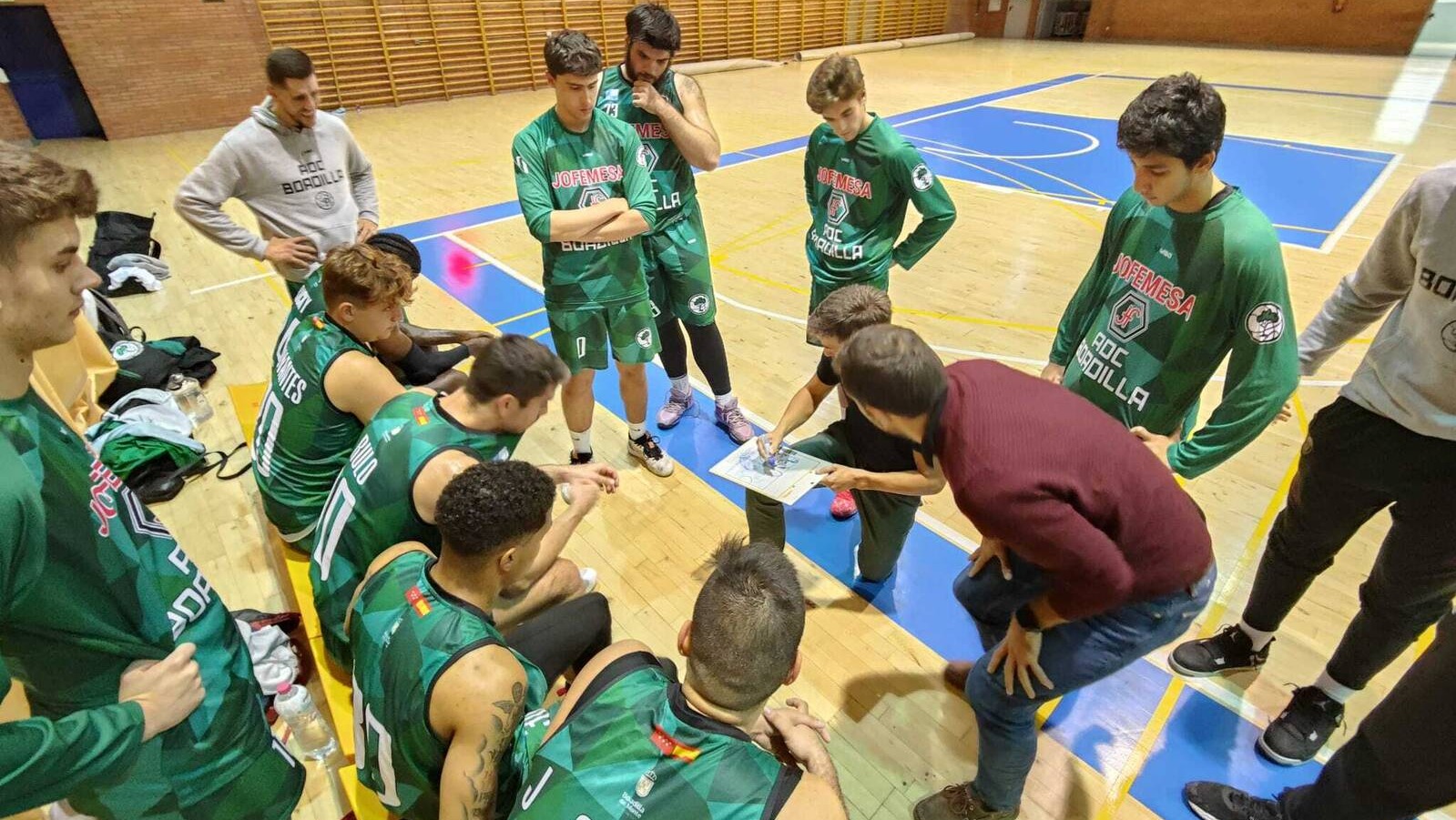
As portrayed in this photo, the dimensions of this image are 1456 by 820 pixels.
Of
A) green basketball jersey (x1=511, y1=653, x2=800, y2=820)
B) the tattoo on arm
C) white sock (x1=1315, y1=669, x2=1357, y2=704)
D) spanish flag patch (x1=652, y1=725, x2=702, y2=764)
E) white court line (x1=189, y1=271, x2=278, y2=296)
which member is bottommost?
white court line (x1=189, y1=271, x2=278, y2=296)

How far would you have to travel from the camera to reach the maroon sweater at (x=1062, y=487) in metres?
1.68

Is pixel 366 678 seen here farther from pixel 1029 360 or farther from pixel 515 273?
pixel 515 273

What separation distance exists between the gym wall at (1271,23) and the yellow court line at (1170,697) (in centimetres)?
2201

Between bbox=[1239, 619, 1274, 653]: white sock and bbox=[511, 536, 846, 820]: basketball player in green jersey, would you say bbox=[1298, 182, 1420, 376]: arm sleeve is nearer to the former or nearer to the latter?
bbox=[1239, 619, 1274, 653]: white sock

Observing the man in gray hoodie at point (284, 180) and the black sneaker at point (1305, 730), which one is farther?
the man in gray hoodie at point (284, 180)

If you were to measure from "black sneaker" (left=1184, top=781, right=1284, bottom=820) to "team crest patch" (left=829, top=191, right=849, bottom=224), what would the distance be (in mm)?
2921

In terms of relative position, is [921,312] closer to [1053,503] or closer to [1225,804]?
[1225,804]

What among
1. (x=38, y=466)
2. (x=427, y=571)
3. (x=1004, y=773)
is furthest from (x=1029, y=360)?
(x=38, y=466)

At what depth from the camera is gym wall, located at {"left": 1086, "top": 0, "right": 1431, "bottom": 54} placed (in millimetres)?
17609

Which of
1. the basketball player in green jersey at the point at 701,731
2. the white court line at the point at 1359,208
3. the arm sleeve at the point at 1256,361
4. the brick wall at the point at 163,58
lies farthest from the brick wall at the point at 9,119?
the white court line at the point at 1359,208

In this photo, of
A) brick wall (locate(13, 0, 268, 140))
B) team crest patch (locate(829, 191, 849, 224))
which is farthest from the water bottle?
Answer: brick wall (locate(13, 0, 268, 140))

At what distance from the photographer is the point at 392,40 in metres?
13.9

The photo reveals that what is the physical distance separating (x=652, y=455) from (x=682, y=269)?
1133 mm

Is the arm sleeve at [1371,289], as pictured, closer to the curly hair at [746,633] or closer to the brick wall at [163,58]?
the curly hair at [746,633]
